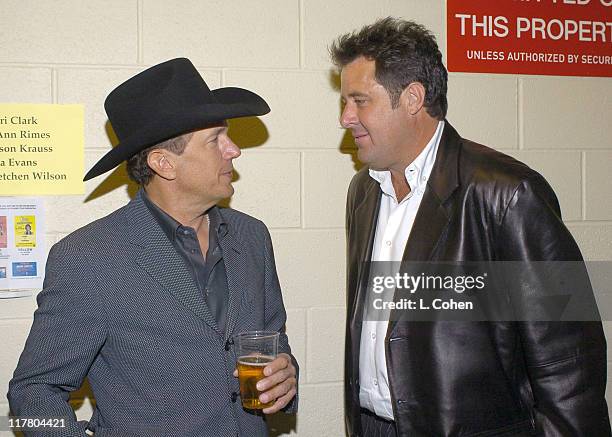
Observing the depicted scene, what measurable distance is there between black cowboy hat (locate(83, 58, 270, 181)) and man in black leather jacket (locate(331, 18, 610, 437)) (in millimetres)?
396

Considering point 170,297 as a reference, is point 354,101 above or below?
above

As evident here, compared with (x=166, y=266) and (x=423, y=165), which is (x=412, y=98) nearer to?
(x=423, y=165)

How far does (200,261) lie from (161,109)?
41 centimetres

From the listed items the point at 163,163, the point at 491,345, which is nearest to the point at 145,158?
the point at 163,163

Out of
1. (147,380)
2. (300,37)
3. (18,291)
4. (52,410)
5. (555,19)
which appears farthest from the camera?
(555,19)

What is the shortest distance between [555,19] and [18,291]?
204cm

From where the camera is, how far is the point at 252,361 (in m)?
1.57

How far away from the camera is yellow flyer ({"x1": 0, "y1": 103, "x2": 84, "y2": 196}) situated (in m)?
2.00

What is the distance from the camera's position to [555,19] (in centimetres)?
236

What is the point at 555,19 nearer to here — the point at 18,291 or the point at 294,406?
the point at 294,406

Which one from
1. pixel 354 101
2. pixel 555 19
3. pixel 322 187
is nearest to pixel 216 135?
pixel 354 101

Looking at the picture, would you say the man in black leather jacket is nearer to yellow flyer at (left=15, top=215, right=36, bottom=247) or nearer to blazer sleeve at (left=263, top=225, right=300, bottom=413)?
blazer sleeve at (left=263, top=225, right=300, bottom=413)

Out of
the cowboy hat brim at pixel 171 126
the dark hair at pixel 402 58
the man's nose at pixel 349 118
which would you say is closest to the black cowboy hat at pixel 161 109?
the cowboy hat brim at pixel 171 126

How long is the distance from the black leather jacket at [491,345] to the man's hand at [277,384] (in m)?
0.27
